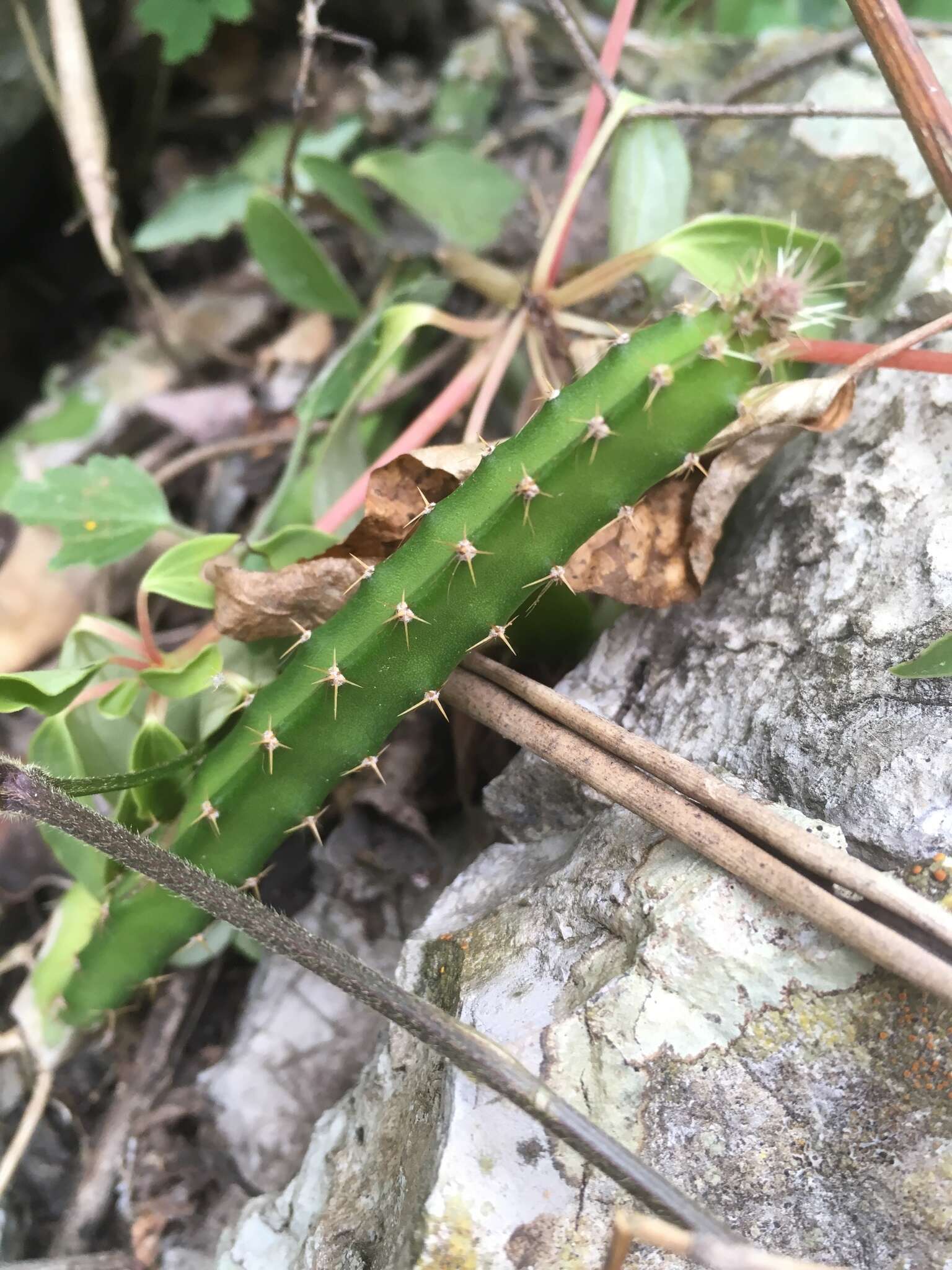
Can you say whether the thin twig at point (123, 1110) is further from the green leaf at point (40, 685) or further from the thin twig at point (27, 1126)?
the green leaf at point (40, 685)

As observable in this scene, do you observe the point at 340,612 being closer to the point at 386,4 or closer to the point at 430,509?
the point at 430,509

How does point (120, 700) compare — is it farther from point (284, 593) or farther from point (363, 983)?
point (363, 983)

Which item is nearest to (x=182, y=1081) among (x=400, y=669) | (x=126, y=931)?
(x=126, y=931)

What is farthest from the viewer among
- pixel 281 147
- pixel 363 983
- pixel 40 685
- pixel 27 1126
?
pixel 281 147

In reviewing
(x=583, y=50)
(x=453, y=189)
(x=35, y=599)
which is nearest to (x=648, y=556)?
(x=583, y=50)

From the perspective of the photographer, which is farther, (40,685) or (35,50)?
(35,50)

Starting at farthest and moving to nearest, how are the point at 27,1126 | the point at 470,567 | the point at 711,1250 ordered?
the point at 27,1126, the point at 470,567, the point at 711,1250

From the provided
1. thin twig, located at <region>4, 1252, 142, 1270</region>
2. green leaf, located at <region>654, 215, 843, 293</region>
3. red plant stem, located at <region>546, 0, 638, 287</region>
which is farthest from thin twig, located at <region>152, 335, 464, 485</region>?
thin twig, located at <region>4, 1252, 142, 1270</region>
